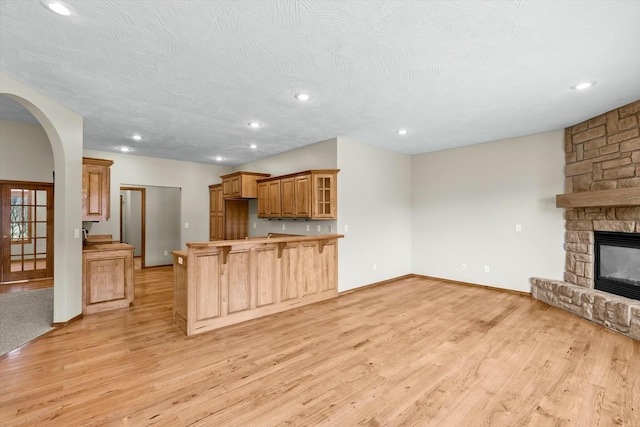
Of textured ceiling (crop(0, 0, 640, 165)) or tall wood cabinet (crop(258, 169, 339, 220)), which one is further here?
tall wood cabinet (crop(258, 169, 339, 220))

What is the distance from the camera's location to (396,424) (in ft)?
6.45

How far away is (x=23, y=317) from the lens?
12.6 ft

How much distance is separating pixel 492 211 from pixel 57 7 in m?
6.25

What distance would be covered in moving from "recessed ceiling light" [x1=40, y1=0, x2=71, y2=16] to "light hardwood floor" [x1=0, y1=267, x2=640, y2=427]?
274 centimetres

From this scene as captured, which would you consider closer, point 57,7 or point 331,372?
point 57,7

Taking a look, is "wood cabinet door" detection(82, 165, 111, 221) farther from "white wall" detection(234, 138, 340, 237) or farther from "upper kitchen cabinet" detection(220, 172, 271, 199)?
"white wall" detection(234, 138, 340, 237)

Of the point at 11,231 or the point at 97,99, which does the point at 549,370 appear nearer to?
the point at 97,99

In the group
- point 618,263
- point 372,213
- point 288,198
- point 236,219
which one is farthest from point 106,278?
point 618,263

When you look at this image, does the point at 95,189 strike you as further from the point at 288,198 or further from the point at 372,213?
the point at 372,213

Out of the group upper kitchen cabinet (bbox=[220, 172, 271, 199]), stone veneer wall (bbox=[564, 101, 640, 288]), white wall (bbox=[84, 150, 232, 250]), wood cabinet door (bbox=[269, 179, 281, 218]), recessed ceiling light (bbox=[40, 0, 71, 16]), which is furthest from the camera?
white wall (bbox=[84, 150, 232, 250])

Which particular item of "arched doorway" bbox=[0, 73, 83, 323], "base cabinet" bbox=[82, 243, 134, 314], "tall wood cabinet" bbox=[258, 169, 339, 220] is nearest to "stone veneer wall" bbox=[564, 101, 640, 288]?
"tall wood cabinet" bbox=[258, 169, 339, 220]

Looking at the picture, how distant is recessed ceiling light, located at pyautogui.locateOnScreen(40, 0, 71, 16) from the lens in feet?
6.07

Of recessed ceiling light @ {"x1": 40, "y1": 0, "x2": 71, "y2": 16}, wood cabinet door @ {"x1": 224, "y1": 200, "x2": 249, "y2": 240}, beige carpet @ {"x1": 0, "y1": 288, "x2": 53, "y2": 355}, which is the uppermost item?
recessed ceiling light @ {"x1": 40, "y1": 0, "x2": 71, "y2": 16}

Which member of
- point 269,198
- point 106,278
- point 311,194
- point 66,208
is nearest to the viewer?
point 66,208
